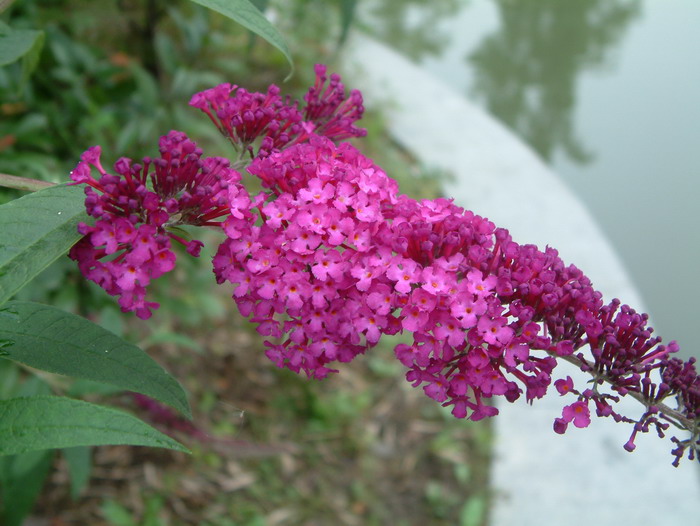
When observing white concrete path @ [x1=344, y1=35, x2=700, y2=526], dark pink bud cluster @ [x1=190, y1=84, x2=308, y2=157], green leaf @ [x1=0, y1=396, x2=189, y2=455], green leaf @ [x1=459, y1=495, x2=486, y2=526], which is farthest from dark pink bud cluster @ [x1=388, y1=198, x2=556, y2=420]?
white concrete path @ [x1=344, y1=35, x2=700, y2=526]

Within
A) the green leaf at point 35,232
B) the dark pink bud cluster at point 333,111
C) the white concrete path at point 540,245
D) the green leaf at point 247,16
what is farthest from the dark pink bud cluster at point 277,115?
the white concrete path at point 540,245

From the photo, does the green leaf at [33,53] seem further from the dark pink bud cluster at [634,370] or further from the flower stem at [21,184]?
the dark pink bud cluster at [634,370]

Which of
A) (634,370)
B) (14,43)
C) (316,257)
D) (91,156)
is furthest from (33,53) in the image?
A: (634,370)

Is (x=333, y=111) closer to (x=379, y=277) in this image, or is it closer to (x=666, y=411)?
(x=379, y=277)

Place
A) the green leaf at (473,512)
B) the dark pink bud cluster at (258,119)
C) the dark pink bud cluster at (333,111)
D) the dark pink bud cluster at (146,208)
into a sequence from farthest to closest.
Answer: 1. the green leaf at (473,512)
2. the dark pink bud cluster at (333,111)
3. the dark pink bud cluster at (258,119)
4. the dark pink bud cluster at (146,208)

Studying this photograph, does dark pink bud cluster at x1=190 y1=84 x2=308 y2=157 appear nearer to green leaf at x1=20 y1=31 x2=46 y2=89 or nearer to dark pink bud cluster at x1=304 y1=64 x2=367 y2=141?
dark pink bud cluster at x1=304 y1=64 x2=367 y2=141

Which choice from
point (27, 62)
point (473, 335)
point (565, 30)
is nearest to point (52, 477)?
point (27, 62)

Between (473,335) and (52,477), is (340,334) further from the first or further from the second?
(52,477)
